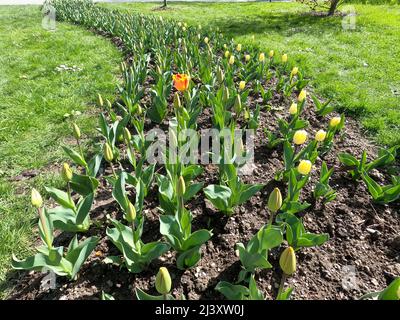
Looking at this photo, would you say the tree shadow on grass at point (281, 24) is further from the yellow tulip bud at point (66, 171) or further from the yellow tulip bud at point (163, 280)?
the yellow tulip bud at point (163, 280)

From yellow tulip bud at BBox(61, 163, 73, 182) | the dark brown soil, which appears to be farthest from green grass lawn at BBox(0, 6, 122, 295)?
yellow tulip bud at BBox(61, 163, 73, 182)

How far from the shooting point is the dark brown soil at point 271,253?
190cm

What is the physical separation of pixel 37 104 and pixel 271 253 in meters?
3.69

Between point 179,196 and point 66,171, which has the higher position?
point 66,171

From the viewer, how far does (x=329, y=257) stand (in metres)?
2.11

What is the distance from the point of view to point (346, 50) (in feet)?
22.6

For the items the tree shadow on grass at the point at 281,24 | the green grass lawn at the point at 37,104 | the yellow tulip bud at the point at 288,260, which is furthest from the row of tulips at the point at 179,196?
the tree shadow on grass at the point at 281,24

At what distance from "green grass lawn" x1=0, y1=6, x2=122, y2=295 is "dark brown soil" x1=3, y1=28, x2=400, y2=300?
1.60 feet

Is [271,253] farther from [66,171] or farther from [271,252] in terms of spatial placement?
[66,171]

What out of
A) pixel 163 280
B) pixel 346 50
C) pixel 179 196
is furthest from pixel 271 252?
pixel 346 50

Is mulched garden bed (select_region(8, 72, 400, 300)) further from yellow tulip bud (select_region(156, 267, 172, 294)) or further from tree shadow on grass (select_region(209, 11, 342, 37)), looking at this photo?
tree shadow on grass (select_region(209, 11, 342, 37))
